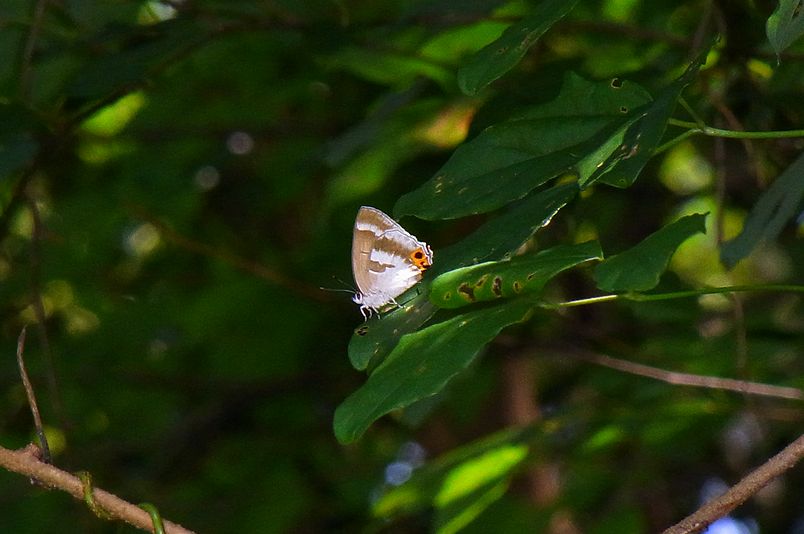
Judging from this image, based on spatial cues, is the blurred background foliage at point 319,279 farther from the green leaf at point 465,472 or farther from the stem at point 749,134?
the stem at point 749,134

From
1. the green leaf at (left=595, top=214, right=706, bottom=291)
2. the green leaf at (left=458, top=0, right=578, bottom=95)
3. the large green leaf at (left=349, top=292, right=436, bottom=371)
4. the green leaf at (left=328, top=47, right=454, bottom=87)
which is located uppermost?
the green leaf at (left=328, top=47, right=454, bottom=87)

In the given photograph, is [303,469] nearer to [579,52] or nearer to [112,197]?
[112,197]

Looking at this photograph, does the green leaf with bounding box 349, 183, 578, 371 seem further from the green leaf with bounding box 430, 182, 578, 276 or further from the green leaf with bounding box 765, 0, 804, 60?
the green leaf with bounding box 765, 0, 804, 60

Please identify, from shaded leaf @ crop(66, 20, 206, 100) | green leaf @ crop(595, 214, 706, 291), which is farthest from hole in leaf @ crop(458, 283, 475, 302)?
shaded leaf @ crop(66, 20, 206, 100)

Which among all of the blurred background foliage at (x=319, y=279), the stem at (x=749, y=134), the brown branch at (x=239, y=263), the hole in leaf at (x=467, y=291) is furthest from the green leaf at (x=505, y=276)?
the brown branch at (x=239, y=263)

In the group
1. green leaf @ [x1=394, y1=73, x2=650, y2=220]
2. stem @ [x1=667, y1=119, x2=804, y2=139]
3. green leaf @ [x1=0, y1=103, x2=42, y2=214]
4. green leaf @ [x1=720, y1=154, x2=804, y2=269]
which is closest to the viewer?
stem @ [x1=667, y1=119, x2=804, y2=139]

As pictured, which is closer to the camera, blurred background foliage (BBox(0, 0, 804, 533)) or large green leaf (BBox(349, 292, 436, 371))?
large green leaf (BBox(349, 292, 436, 371))

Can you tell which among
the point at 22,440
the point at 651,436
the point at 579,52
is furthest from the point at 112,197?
the point at 651,436
